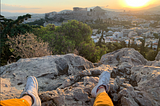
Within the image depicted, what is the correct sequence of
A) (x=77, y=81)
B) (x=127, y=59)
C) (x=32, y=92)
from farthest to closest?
(x=127, y=59), (x=77, y=81), (x=32, y=92)

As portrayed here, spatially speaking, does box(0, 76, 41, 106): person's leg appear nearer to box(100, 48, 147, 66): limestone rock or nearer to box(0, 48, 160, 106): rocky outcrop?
box(0, 48, 160, 106): rocky outcrop

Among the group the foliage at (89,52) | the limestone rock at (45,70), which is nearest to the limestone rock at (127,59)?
the limestone rock at (45,70)

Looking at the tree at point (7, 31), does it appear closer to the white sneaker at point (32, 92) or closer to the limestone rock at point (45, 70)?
the limestone rock at point (45, 70)

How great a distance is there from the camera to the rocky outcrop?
1879 mm

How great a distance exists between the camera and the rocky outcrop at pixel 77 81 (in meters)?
1.88

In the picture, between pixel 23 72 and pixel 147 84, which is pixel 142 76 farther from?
pixel 23 72

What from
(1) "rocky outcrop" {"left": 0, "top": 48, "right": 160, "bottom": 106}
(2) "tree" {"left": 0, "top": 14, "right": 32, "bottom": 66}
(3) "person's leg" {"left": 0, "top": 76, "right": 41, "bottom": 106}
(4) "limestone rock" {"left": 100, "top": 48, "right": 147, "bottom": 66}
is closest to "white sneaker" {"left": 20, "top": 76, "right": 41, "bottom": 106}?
(3) "person's leg" {"left": 0, "top": 76, "right": 41, "bottom": 106}

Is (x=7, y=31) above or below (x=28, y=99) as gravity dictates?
above

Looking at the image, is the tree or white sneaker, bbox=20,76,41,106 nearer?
white sneaker, bbox=20,76,41,106

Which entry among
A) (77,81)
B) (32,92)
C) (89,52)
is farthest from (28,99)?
(89,52)

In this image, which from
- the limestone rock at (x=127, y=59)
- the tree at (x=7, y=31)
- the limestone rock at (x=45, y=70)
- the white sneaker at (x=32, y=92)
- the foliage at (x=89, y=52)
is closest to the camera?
the white sneaker at (x=32, y=92)

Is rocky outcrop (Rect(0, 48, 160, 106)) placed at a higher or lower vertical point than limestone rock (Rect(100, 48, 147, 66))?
lower

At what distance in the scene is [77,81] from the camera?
8.66 ft

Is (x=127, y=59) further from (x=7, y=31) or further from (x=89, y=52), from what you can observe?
(x=7, y=31)
